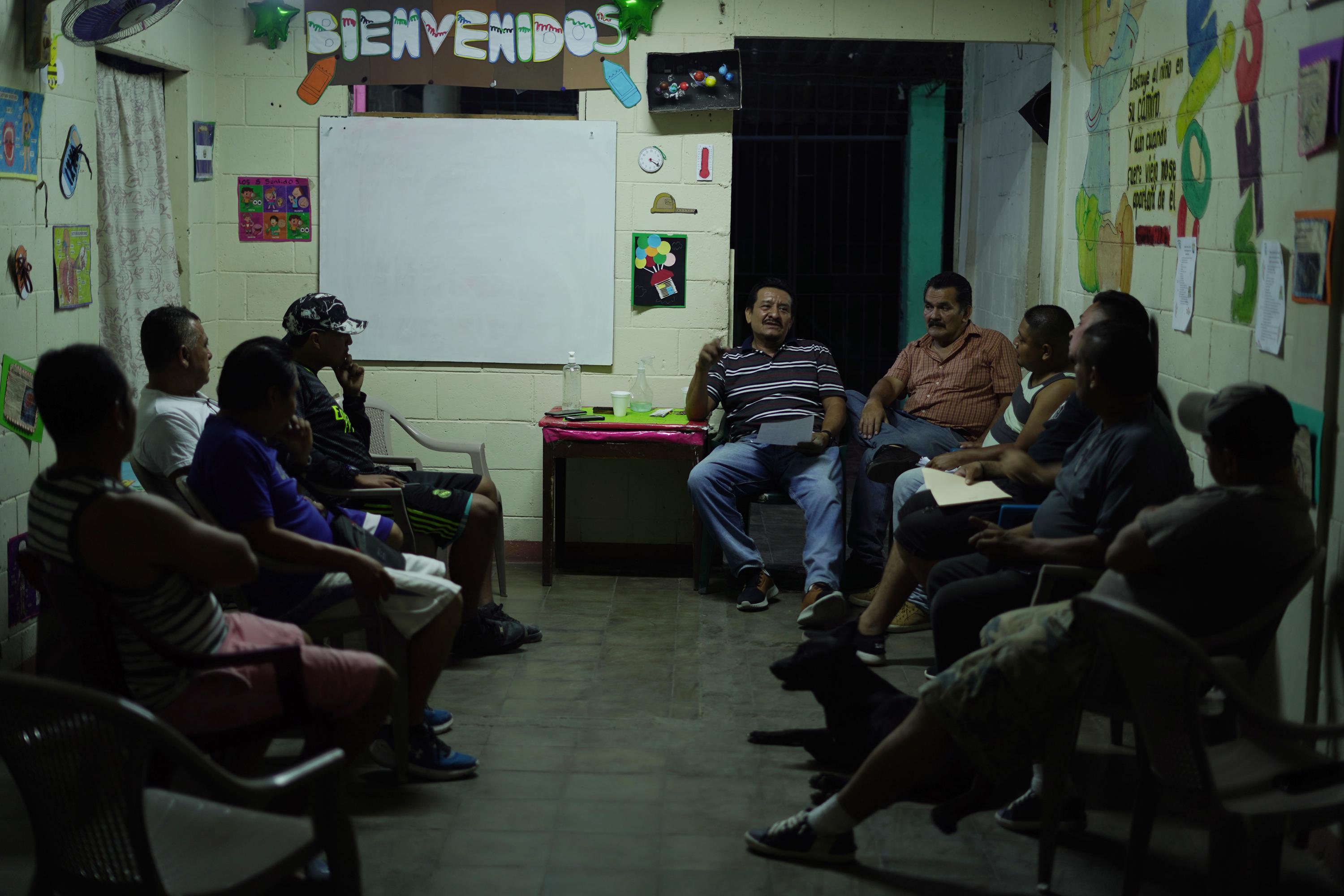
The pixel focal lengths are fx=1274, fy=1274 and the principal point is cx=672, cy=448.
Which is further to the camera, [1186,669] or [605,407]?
[605,407]

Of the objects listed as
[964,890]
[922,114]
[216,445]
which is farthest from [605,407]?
[922,114]

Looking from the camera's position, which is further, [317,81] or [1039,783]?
[317,81]

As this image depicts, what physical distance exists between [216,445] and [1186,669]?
1.98 metres

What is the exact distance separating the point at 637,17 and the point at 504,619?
2459mm

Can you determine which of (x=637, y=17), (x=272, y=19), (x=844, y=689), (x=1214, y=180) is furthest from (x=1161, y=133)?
(x=272, y=19)

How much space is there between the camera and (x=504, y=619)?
4.23 meters

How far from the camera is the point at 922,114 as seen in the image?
27.9 ft

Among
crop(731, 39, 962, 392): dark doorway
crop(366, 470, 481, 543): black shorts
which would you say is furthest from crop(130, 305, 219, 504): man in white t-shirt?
crop(731, 39, 962, 392): dark doorway

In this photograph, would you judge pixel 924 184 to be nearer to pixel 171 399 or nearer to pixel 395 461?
pixel 395 461

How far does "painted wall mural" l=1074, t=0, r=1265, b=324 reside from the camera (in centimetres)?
314

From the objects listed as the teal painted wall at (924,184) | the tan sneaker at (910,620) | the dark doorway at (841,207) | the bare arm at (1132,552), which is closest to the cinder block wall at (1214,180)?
the bare arm at (1132,552)

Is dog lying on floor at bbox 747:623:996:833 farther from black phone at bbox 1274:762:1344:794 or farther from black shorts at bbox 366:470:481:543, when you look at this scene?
black shorts at bbox 366:470:481:543

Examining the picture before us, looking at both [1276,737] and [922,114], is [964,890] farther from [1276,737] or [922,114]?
[922,114]

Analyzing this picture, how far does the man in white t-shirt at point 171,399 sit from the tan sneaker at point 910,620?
2.45m
